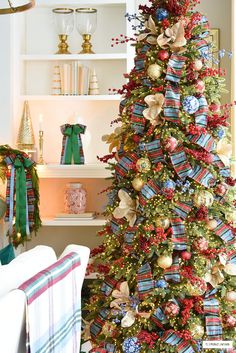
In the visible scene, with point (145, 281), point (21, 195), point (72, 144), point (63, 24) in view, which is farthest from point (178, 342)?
point (63, 24)

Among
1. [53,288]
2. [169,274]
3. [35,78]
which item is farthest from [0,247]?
[53,288]

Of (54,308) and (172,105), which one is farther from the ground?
(172,105)

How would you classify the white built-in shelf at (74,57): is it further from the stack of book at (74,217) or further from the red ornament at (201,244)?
the red ornament at (201,244)

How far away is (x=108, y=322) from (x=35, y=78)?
2.36m

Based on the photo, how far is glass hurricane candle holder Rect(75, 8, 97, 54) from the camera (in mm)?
4895

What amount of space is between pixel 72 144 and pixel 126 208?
1534mm

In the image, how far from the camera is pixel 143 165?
3338 millimetres

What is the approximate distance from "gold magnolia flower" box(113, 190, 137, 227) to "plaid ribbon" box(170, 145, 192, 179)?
0.95 ft

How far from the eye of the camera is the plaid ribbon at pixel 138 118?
341 cm

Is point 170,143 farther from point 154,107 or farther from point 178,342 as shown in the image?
point 178,342

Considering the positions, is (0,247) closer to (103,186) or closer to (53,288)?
(103,186)

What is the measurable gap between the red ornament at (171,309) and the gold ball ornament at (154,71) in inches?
44.3

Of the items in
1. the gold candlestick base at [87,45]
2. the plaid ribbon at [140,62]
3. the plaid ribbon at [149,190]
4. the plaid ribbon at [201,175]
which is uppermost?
the gold candlestick base at [87,45]

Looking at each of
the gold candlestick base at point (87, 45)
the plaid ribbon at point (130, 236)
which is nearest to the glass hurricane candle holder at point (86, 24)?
the gold candlestick base at point (87, 45)
